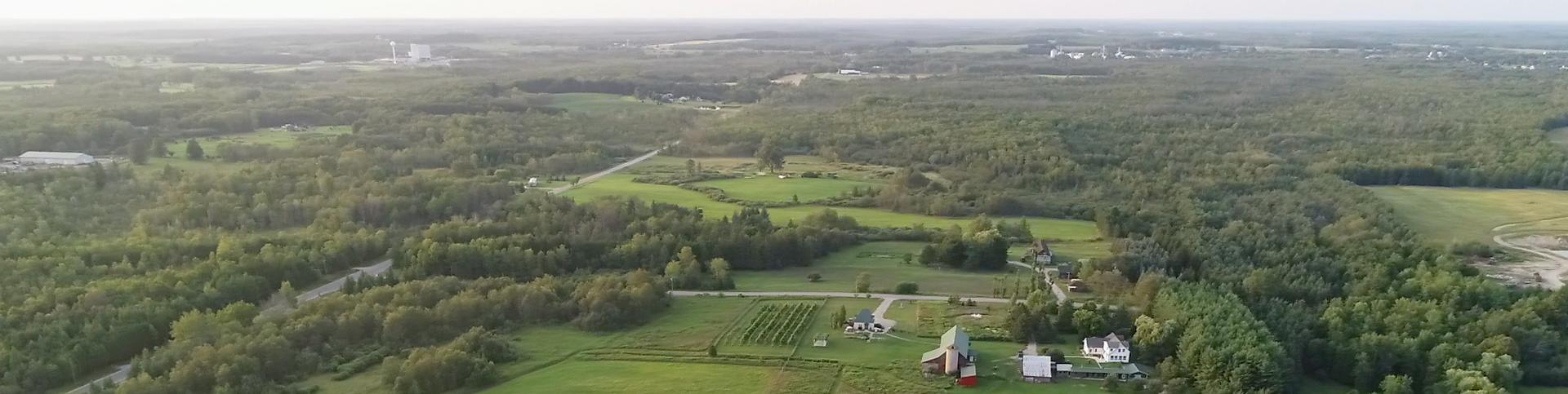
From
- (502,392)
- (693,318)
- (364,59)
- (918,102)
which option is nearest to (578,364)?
(502,392)

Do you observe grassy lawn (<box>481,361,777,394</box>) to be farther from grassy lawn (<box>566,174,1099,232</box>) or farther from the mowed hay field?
the mowed hay field

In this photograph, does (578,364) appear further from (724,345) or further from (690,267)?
(690,267)

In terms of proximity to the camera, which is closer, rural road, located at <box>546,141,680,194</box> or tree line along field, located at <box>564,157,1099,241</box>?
tree line along field, located at <box>564,157,1099,241</box>

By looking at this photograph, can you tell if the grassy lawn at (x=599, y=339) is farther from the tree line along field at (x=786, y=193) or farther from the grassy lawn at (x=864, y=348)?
the tree line along field at (x=786, y=193)

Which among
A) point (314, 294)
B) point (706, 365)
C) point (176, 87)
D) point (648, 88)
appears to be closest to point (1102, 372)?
point (706, 365)

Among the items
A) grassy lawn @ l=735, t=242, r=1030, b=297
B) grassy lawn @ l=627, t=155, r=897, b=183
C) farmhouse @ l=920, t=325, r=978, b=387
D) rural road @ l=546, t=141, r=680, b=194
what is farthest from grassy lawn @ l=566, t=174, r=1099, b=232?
farmhouse @ l=920, t=325, r=978, b=387

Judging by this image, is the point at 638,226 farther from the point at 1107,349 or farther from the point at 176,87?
the point at 176,87
